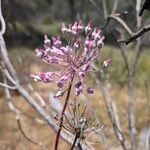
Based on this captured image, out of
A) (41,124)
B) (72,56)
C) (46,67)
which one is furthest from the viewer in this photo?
(41,124)

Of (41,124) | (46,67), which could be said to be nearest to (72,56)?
(46,67)

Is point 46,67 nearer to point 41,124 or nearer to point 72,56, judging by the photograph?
point 41,124

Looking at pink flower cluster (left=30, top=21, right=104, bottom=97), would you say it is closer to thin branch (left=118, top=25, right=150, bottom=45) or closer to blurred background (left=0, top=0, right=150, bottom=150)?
thin branch (left=118, top=25, right=150, bottom=45)

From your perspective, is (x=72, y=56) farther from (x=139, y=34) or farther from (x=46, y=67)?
(x=46, y=67)

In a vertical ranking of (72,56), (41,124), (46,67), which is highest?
(41,124)

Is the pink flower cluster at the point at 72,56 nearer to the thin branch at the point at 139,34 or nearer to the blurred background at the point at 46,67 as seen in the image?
the thin branch at the point at 139,34

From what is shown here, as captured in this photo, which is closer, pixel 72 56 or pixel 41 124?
pixel 72 56

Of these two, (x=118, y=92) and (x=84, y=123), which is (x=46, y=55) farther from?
(x=118, y=92)

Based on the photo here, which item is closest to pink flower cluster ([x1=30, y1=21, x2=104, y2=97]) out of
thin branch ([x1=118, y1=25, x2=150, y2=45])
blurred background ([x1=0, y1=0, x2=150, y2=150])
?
thin branch ([x1=118, y1=25, x2=150, y2=45])

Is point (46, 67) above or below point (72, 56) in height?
above

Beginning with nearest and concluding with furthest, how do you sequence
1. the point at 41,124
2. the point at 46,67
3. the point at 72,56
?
the point at 72,56
the point at 46,67
the point at 41,124

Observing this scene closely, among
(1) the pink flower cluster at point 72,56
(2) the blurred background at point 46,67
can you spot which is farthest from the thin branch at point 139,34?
(2) the blurred background at point 46,67
